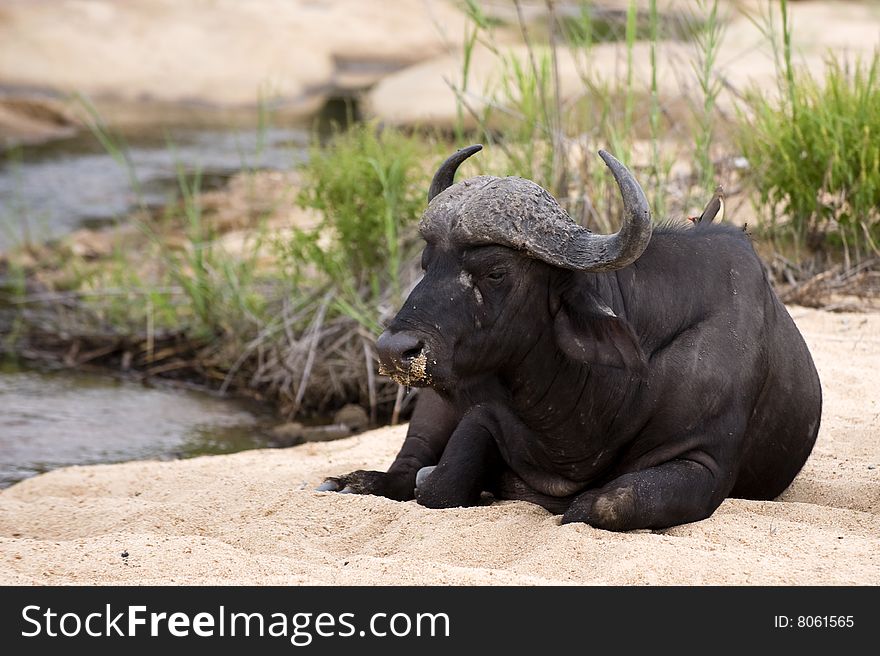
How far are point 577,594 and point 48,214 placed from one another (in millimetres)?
10200

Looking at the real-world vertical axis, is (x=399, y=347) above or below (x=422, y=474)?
above

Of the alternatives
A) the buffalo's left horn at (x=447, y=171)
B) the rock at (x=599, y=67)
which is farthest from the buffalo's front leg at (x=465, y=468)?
the rock at (x=599, y=67)

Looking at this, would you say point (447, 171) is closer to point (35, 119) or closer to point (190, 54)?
point (35, 119)

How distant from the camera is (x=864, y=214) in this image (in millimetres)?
8156

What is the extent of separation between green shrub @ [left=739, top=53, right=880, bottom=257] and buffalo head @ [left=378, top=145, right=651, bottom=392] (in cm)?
378

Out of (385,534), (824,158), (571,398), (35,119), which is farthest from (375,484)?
(35,119)

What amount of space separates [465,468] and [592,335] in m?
0.90

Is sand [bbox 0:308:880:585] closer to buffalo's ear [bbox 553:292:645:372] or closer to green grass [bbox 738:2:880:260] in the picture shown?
buffalo's ear [bbox 553:292:645:372]

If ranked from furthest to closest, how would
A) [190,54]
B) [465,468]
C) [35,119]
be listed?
[190,54], [35,119], [465,468]

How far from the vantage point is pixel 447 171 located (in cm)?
504

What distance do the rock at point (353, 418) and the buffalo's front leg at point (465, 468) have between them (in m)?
2.81

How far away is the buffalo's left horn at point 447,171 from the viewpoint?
5.02m

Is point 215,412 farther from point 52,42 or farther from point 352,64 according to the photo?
point 352,64

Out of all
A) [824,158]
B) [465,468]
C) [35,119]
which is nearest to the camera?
[465,468]
